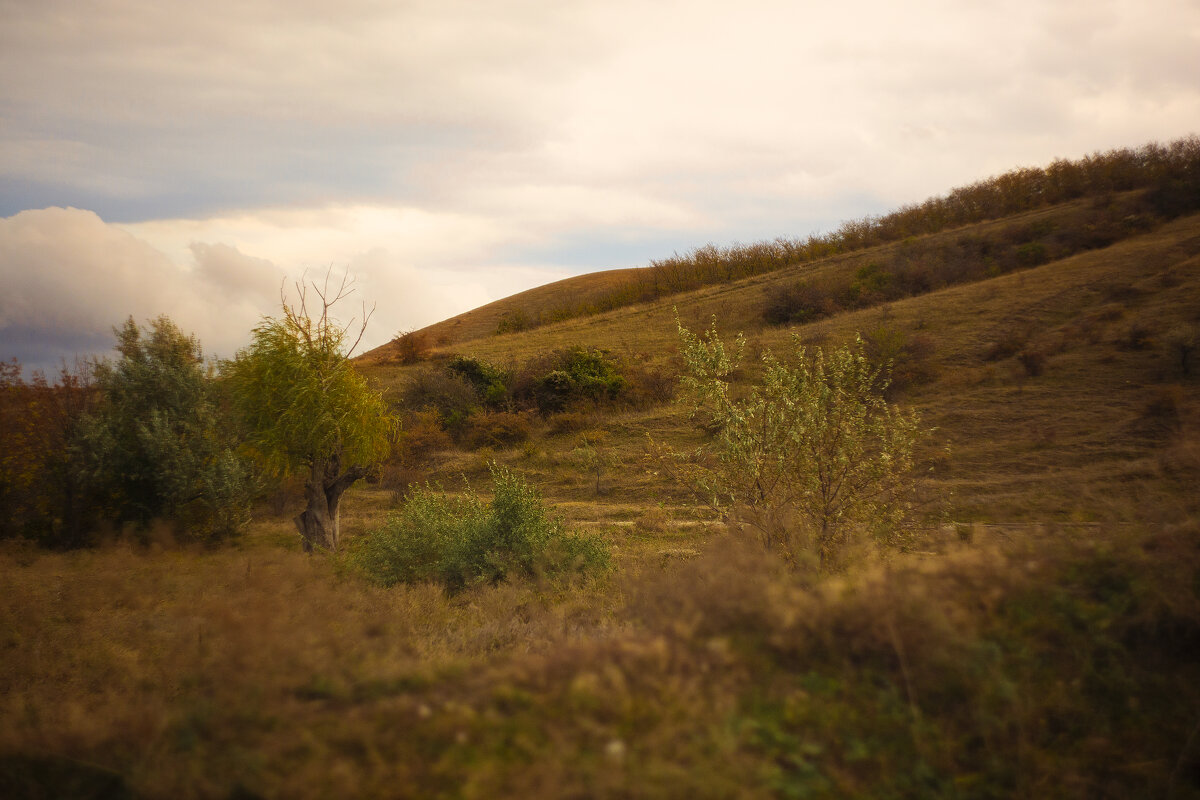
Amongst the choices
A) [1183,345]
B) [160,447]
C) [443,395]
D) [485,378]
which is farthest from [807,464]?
[485,378]

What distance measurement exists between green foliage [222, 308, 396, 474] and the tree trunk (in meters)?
0.33

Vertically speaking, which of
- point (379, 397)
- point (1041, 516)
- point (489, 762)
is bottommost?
point (1041, 516)

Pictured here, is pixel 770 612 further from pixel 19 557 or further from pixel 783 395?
pixel 19 557

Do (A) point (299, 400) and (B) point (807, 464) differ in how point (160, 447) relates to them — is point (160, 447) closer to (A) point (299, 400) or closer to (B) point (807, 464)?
A: (A) point (299, 400)

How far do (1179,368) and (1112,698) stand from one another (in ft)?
77.0

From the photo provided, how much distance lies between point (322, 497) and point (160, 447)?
212 inches

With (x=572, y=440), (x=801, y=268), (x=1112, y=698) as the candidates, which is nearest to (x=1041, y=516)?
(x=1112, y=698)

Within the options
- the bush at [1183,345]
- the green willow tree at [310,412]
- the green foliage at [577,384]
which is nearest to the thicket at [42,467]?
the green willow tree at [310,412]

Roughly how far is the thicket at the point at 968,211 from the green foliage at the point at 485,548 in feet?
135

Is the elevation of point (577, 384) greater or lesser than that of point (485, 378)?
lesser

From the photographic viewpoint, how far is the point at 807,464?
27.6 ft

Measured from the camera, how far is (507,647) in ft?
22.8

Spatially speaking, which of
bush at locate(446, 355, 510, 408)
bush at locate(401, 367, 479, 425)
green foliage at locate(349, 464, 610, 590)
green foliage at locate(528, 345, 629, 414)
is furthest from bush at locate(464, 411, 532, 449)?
green foliage at locate(349, 464, 610, 590)

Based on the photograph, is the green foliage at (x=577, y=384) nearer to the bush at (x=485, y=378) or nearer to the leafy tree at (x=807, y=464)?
the bush at (x=485, y=378)
